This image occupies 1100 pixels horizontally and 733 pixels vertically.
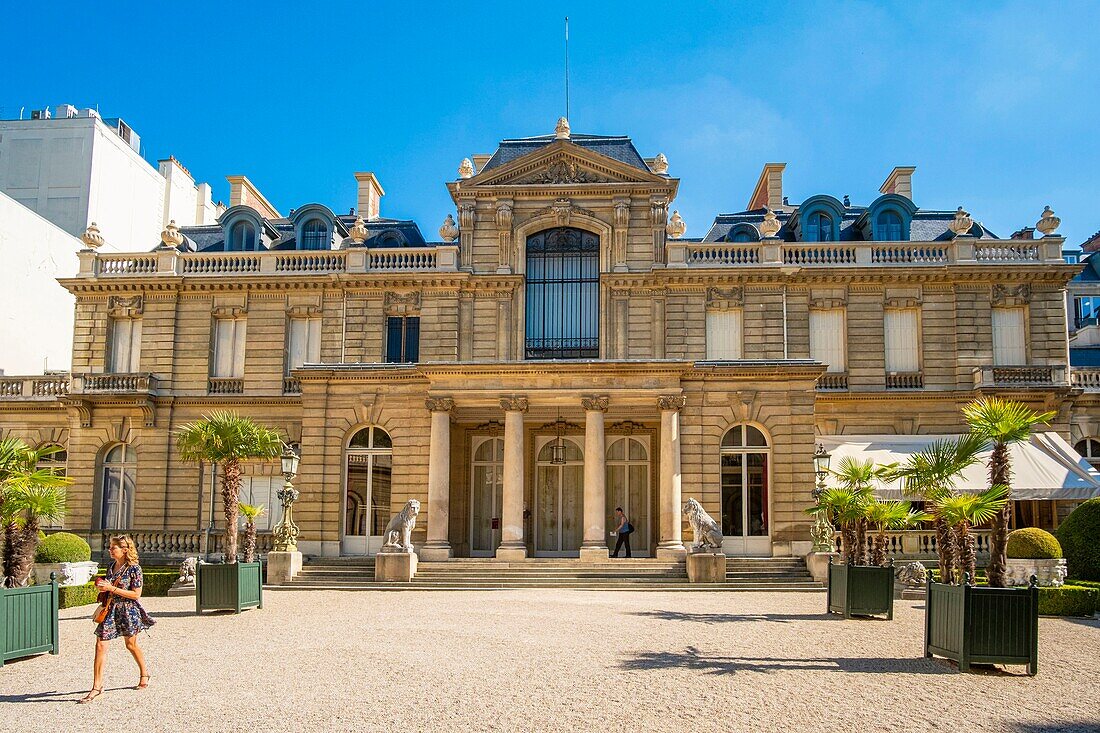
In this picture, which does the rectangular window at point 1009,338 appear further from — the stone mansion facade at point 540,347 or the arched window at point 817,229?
the arched window at point 817,229

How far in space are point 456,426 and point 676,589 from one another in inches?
382

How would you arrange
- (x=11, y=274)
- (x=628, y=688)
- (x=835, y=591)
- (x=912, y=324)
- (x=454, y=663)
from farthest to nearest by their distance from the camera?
(x=11, y=274)
(x=912, y=324)
(x=835, y=591)
(x=454, y=663)
(x=628, y=688)

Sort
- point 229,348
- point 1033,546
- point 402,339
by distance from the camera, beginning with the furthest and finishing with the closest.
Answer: point 229,348
point 402,339
point 1033,546

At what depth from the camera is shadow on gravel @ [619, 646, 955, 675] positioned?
40.8ft

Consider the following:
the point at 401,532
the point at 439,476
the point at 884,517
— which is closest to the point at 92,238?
the point at 439,476

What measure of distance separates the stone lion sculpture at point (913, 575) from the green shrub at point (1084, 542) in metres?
3.01

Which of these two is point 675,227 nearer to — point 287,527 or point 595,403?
point 595,403

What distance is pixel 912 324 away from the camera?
32.5 m

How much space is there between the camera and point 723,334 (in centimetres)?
3228

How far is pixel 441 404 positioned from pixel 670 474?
6581 mm

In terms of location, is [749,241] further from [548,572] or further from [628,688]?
[628,688]

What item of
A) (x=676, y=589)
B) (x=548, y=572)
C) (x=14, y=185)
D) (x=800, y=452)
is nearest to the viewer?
(x=676, y=589)

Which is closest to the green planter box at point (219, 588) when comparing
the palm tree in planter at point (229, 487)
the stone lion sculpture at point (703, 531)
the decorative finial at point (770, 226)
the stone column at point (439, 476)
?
the palm tree in planter at point (229, 487)

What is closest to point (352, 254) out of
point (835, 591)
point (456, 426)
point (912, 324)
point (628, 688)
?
Result: point (456, 426)
